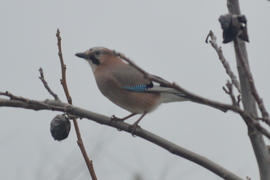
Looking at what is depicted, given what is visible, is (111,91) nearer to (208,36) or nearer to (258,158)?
(208,36)

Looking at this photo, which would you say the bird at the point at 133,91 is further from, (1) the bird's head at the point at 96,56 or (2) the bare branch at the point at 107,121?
(2) the bare branch at the point at 107,121

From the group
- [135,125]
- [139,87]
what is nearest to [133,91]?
[139,87]

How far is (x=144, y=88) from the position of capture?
5852 mm

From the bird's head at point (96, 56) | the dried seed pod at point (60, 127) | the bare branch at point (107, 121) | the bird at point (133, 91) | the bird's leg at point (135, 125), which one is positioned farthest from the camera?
the bird's head at point (96, 56)

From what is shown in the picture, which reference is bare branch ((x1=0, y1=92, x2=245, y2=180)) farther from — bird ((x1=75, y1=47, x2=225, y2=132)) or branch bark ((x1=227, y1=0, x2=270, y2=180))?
bird ((x1=75, y1=47, x2=225, y2=132))

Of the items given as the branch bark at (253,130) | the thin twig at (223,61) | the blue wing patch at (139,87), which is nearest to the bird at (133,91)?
the blue wing patch at (139,87)

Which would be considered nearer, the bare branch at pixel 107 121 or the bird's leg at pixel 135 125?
the bare branch at pixel 107 121

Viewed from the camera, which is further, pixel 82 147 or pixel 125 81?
pixel 125 81

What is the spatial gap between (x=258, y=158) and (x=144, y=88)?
9.89 ft

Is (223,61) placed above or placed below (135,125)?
above

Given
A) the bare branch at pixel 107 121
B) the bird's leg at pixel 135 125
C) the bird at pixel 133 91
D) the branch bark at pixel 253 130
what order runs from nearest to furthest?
the branch bark at pixel 253 130 → the bare branch at pixel 107 121 → the bird's leg at pixel 135 125 → the bird at pixel 133 91

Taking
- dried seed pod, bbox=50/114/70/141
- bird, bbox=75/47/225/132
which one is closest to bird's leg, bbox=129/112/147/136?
bird, bbox=75/47/225/132

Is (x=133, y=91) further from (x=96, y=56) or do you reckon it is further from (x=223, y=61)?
(x=223, y=61)

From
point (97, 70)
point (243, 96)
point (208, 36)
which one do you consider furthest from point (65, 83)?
point (97, 70)
